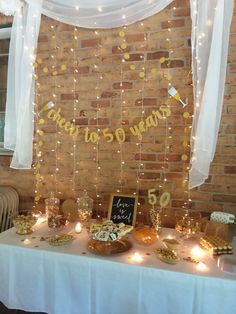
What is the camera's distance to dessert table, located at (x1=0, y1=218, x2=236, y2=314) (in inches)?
52.4

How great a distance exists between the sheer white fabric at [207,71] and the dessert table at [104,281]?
1.79 feet

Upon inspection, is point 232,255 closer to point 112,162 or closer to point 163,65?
point 112,162

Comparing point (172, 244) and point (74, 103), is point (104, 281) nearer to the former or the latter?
point (172, 244)

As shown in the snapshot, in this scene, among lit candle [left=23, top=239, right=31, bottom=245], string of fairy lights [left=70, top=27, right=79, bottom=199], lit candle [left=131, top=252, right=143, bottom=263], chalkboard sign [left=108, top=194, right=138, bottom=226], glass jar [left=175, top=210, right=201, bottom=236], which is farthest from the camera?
string of fairy lights [left=70, top=27, right=79, bottom=199]

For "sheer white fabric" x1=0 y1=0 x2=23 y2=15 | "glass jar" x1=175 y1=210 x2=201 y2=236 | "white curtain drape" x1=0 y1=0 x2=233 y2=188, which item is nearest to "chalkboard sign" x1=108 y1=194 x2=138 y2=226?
"glass jar" x1=175 y1=210 x2=201 y2=236

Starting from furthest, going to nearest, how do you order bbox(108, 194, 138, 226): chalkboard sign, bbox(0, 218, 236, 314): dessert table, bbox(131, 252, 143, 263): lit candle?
bbox(108, 194, 138, 226): chalkboard sign → bbox(131, 252, 143, 263): lit candle → bbox(0, 218, 236, 314): dessert table

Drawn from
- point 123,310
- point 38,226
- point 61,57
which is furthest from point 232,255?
point 61,57

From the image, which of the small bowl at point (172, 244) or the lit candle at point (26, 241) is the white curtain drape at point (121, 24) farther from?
the lit candle at point (26, 241)

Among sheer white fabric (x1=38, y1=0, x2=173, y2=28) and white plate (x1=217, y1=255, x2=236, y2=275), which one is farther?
sheer white fabric (x1=38, y1=0, x2=173, y2=28)

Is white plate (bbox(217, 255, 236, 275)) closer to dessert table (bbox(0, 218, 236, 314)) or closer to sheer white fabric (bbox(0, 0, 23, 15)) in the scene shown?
dessert table (bbox(0, 218, 236, 314))

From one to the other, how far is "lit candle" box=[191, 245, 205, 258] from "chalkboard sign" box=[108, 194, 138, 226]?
43 centimetres

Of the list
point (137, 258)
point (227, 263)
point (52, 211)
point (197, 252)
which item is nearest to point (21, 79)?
point (52, 211)

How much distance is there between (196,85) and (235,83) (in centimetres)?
31

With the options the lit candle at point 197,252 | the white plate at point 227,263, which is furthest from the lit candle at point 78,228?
the white plate at point 227,263
